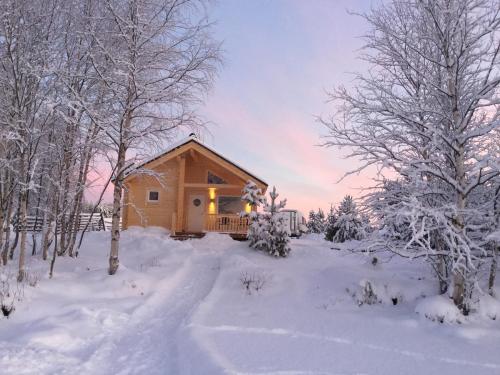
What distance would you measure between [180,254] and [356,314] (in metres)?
7.85

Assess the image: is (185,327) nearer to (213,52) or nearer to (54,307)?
(54,307)

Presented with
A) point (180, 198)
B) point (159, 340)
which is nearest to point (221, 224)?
point (180, 198)

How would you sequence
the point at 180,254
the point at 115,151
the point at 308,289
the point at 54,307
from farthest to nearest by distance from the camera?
the point at 180,254 < the point at 115,151 < the point at 308,289 < the point at 54,307

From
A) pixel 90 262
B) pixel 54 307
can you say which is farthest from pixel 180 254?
pixel 54 307

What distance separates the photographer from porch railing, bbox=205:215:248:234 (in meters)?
19.1

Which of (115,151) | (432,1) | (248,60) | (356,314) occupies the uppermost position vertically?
(248,60)

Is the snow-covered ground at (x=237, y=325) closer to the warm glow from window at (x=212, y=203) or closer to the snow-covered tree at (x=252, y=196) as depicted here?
the snow-covered tree at (x=252, y=196)

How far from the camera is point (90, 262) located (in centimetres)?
1175

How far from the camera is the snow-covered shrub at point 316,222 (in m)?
36.5

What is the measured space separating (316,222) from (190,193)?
A: 20067 mm

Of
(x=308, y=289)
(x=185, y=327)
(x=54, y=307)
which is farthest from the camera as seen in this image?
(x=308, y=289)

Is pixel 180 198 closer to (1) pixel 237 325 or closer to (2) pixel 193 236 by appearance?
(2) pixel 193 236

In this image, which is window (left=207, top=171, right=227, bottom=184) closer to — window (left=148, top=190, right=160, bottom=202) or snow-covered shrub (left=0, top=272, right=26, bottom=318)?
window (left=148, top=190, right=160, bottom=202)

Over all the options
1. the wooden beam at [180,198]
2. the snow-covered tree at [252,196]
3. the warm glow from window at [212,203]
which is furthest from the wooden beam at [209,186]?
the snow-covered tree at [252,196]
